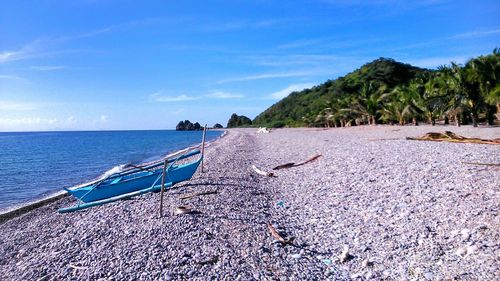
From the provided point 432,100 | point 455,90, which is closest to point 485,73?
point 455,90

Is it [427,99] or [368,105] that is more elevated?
[368,105]

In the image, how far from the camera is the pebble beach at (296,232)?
245 inches

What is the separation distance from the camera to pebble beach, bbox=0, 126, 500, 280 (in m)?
6.22

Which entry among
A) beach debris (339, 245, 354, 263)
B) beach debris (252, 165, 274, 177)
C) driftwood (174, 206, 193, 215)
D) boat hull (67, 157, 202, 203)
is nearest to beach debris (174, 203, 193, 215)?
driftwood (174, 206, 193, 215)

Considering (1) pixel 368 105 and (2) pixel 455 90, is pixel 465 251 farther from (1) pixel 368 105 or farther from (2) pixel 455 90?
(1) pixel 368 105

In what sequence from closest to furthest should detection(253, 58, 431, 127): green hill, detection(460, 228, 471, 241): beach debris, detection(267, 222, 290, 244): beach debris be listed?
detection(460, 228, 471, 241): beach debris
detection(267, 222, 290, 244): beach debris
detection(253, 58, 431, 127): green hill

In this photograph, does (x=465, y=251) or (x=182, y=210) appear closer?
(x=465, y=251)

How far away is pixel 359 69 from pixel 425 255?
294ft

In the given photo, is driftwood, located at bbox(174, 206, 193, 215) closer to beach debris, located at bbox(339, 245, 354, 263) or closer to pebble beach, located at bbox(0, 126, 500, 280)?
pebble beach, located at bbox(0, 126, 500, 280)

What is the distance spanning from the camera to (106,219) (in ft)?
33.7

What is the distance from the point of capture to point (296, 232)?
26.4 ft

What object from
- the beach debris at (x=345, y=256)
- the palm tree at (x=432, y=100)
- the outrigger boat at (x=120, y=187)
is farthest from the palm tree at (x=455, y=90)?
the beach debris at (x=345, y=256)

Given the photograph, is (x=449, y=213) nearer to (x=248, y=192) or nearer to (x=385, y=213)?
(x=385, y=213)

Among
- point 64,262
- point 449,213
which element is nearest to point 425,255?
point 449,213
